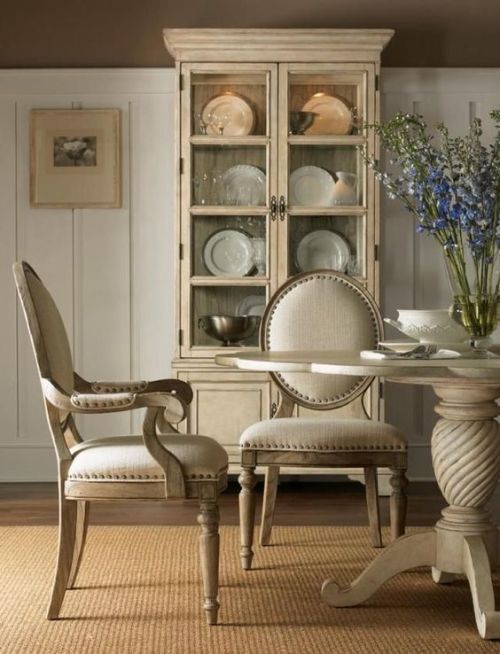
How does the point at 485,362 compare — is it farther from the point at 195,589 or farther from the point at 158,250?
the point at 158,250

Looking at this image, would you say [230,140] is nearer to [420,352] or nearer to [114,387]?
[114,387]

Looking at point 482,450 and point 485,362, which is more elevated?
point 485,362

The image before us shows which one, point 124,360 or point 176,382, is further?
point 124,360

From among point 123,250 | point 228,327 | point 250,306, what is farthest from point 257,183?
point 123,250

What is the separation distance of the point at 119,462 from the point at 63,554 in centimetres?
28

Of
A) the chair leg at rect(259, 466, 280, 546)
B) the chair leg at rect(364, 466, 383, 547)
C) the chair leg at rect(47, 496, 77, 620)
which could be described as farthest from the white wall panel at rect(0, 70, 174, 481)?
the chair leg at rect(47, 496, 77, 620)

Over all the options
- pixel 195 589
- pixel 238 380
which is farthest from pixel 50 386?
pixel 238 380

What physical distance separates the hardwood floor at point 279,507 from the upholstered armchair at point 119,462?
124cm

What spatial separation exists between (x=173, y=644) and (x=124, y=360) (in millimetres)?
2474

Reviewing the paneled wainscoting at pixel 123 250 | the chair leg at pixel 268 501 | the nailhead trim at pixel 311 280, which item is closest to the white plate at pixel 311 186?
the paneled wainscoting at pixel 123 250

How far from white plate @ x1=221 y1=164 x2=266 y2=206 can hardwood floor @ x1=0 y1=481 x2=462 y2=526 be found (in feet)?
4.05

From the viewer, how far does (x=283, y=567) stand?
3264 mm

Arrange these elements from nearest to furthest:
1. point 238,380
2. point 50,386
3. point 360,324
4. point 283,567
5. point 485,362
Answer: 1. point 485,362
2. point 50,386
3. point 283,567
4. point 360,324
5. point 238,380

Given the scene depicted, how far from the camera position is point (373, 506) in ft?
11.5
